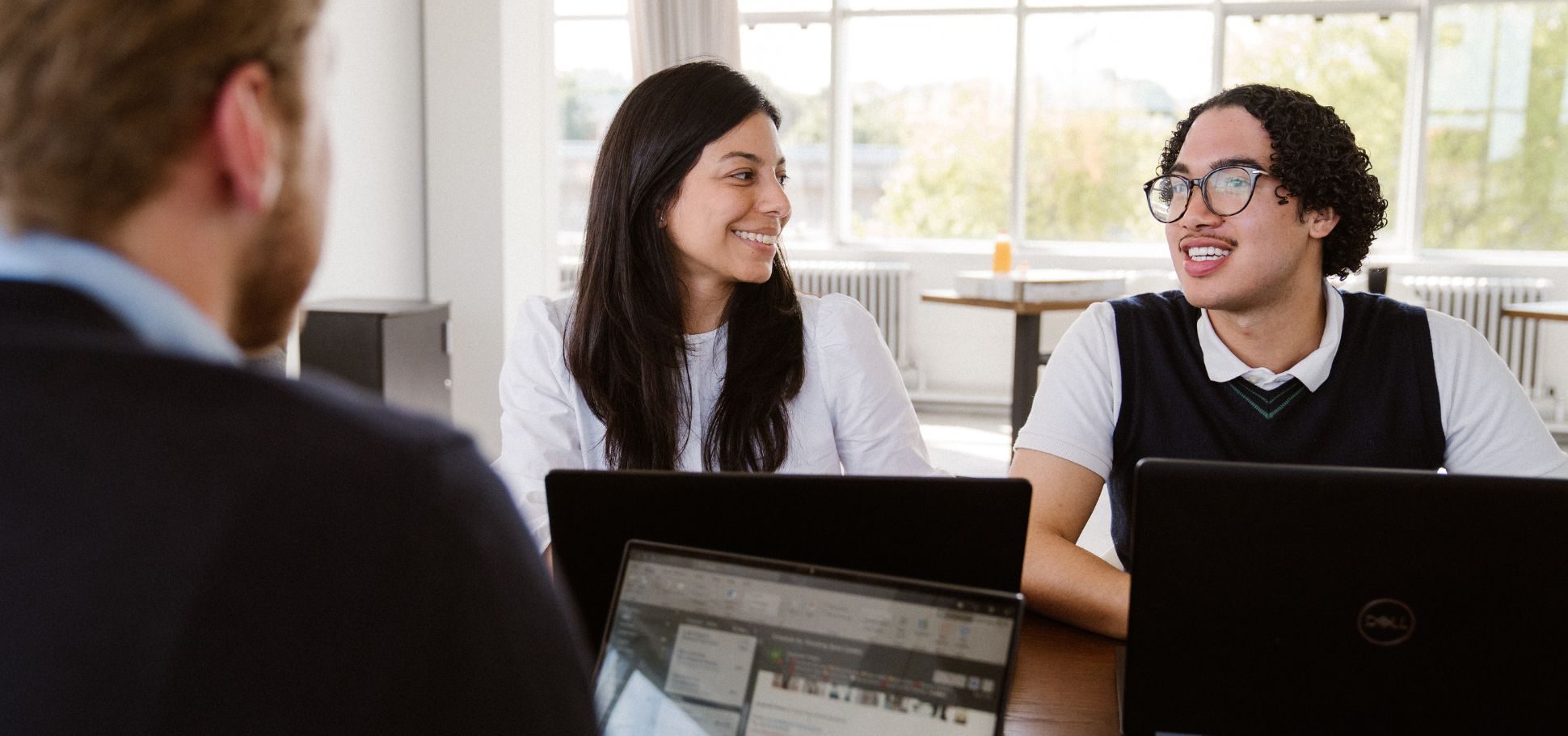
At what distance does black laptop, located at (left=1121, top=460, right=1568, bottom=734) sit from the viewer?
0.91 meters

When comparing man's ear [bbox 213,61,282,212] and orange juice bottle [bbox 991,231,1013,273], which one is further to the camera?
orange juice bottle [bbox 991,231,1013,273]

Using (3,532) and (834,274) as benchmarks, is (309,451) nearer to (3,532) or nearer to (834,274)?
(3,532)

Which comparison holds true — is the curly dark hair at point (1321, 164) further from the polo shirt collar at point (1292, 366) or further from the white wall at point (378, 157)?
the white wall at point (378, 157)

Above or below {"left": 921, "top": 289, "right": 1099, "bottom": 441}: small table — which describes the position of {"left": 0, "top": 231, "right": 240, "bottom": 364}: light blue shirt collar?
above

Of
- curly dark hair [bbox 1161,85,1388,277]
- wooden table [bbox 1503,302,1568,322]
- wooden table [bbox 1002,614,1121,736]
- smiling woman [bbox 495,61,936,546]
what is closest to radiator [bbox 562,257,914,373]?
wooden table [bbox 1503,302,1568,322]

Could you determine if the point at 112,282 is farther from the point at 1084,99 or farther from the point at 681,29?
the point at 1084,99

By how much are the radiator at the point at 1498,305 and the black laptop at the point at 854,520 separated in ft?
18.7

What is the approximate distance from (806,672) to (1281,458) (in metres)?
1.04

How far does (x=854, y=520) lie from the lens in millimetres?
1011

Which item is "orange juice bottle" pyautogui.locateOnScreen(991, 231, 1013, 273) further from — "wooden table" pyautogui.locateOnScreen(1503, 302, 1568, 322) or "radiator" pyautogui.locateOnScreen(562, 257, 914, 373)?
"wooden table" pyautogui.locateOnScreen(1503, 302, 1568, 322)

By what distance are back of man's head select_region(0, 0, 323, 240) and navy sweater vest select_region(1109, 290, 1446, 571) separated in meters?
1.41

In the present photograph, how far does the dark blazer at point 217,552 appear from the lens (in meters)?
0.45

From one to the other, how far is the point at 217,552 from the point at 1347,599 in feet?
2.64

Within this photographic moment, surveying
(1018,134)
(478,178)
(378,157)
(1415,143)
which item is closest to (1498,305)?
(1415,143)
